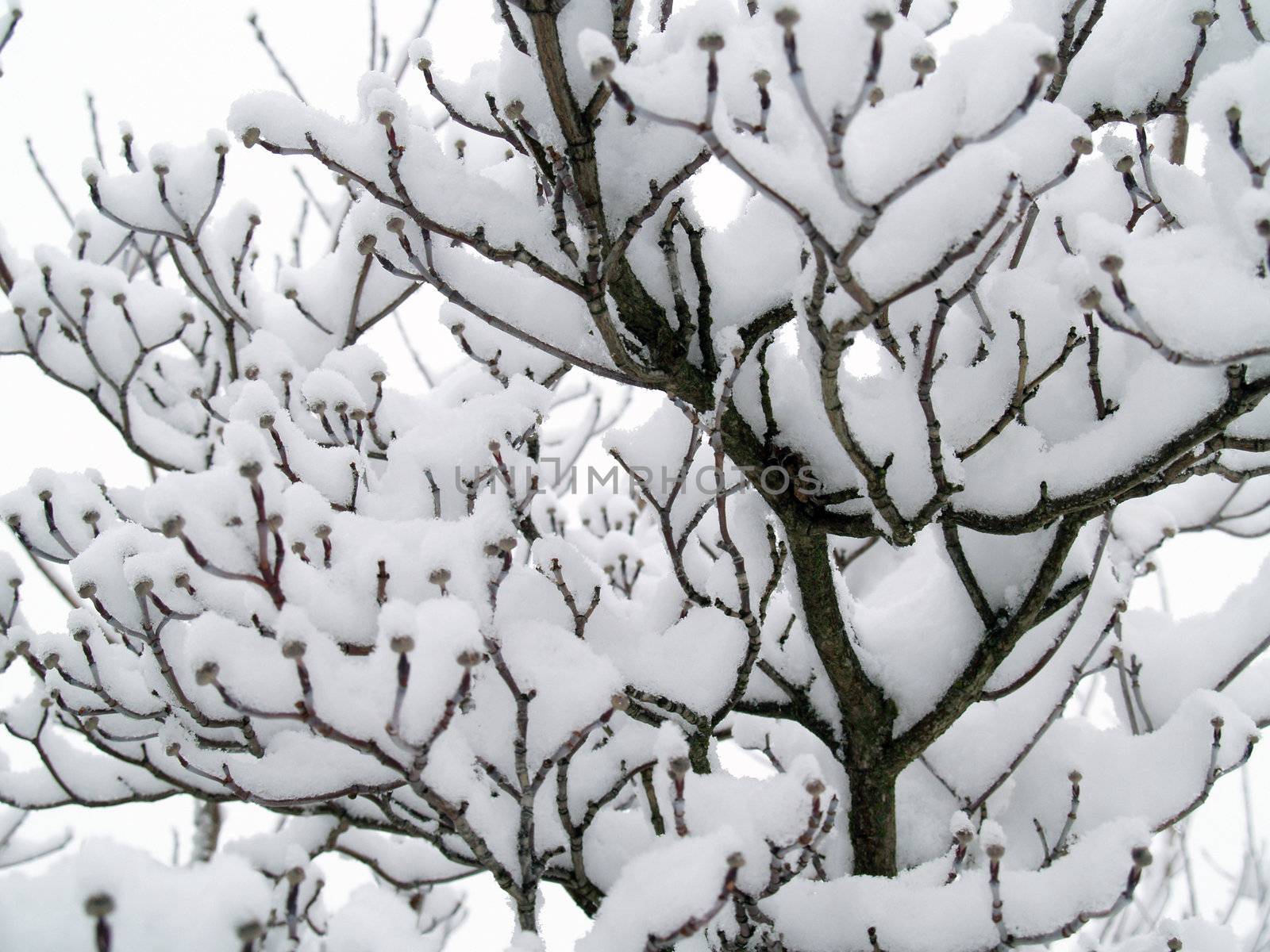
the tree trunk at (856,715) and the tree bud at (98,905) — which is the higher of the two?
the tree trunk at (856,715)

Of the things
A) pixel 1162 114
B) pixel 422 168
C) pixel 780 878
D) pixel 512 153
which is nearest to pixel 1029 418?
pixel 1162 114

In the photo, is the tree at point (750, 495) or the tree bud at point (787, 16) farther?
the tree at point (750, 495)

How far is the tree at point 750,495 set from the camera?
1.17 m

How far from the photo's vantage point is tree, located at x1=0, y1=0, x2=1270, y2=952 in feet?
3.84

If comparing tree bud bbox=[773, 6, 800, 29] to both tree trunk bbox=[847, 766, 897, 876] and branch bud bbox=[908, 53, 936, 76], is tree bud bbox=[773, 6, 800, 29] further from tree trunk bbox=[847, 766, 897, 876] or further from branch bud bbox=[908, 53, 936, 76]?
tree trunk bbox=[847, 766, 897, 876]

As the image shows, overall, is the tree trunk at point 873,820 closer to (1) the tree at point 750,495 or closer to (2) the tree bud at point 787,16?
(1) the tree at point 750,495

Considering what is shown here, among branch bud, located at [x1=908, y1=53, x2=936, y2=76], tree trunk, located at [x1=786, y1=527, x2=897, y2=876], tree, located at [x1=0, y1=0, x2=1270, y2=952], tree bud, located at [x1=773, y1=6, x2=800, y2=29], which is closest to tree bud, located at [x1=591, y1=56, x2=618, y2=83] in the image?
tree, located at [x1=0, y1=0, x2=1270, y2=952]

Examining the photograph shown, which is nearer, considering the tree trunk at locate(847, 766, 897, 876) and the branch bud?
the branch bud

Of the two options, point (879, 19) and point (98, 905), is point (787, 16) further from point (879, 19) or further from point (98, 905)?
point (98, 905)

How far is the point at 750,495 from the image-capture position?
1945mm

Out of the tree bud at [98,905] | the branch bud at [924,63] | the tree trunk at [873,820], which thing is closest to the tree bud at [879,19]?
the branch bud at [924,63]

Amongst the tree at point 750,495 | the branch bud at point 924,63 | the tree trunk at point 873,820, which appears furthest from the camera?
the tree trunk at point 873,820

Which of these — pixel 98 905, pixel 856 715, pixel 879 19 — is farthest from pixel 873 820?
pixel 879 19

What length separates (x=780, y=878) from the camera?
4.57 ft
